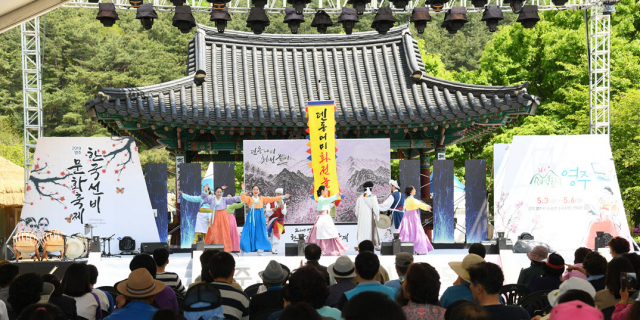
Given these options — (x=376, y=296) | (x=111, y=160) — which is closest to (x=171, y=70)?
(x=111, y=160)

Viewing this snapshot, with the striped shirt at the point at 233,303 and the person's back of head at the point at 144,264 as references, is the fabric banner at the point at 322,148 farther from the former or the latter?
the striped shirt at the point at 233,303

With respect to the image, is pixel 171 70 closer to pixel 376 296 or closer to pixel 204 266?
pixel 204 266

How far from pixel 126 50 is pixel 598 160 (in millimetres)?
27890

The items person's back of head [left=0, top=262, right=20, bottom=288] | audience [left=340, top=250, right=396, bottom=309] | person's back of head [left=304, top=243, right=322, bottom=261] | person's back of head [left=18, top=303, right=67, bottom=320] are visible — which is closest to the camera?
person's back of head [left=18, top=303, right=67, bottom=320]

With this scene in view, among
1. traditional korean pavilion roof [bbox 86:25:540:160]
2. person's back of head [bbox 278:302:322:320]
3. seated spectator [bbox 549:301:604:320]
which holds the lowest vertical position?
seated spectator [bbox 549:301:604:320]

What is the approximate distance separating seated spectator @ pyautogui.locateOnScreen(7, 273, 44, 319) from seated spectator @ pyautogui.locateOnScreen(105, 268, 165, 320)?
569mm

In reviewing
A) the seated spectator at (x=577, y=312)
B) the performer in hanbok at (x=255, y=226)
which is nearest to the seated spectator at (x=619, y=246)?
the seated spectator at (x=577, y=312)

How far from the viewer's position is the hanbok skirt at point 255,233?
442 inches

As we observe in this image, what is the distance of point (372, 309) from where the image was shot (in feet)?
9.14

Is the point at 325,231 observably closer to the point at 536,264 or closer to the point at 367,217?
the point at 367,217

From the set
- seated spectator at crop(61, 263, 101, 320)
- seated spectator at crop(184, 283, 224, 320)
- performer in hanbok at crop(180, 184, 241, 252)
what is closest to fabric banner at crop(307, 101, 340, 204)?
performer in hanbok at crop(180, 184, 241, 252)

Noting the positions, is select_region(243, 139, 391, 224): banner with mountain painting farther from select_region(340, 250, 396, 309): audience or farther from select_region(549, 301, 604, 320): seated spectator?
select_region(549, 301, 604, 320): seated spectator

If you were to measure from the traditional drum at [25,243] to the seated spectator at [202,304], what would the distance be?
7.54 meters

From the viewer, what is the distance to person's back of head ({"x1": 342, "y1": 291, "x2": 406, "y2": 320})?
109 inches
